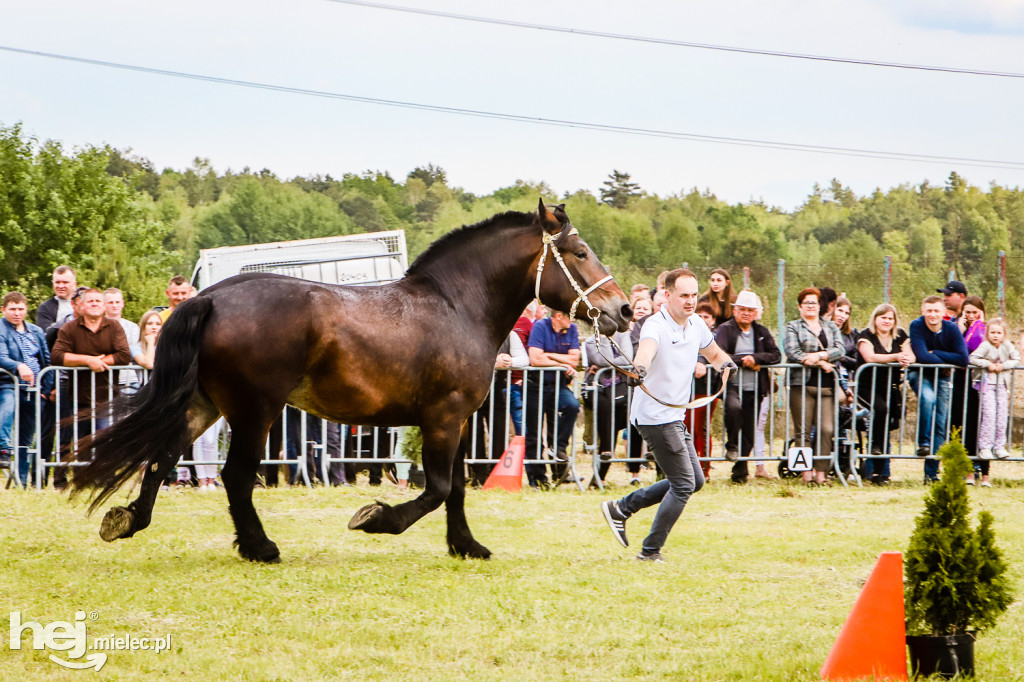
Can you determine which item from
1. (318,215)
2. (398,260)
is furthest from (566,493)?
(318,215)

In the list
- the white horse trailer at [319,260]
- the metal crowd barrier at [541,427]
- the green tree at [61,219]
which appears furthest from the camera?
the green tree at [61,219]

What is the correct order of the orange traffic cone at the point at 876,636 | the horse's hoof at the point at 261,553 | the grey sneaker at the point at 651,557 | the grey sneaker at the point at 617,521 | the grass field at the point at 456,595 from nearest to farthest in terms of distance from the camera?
the orange traffic cone at the point at 876,636, the grass field at the point at 456,595, the horse's hoof at the point at 261,553, the grey sneaker at the point at 651,557, the grey sneaker at the point at 617,521

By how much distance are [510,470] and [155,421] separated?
485 cm

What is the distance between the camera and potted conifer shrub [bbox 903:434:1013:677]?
15.4 ft

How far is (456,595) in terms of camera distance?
6137 millimetres

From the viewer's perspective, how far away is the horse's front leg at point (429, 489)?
21.8ft

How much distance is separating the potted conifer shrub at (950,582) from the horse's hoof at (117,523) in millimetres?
4331

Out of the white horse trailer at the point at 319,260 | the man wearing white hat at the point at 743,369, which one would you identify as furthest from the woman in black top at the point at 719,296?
the white horse trailer at the point at 319,260

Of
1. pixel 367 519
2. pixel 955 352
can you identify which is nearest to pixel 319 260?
pixel 955 352

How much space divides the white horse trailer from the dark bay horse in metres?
9.43

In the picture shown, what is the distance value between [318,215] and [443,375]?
51.2 meters

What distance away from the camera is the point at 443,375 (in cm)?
694

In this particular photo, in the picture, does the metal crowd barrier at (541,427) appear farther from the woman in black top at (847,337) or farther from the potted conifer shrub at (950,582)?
the potted conifer shrub at (950,582)

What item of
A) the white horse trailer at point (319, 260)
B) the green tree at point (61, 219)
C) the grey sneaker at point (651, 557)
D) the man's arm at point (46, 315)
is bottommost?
the grey sneaker at point (651, 557)
